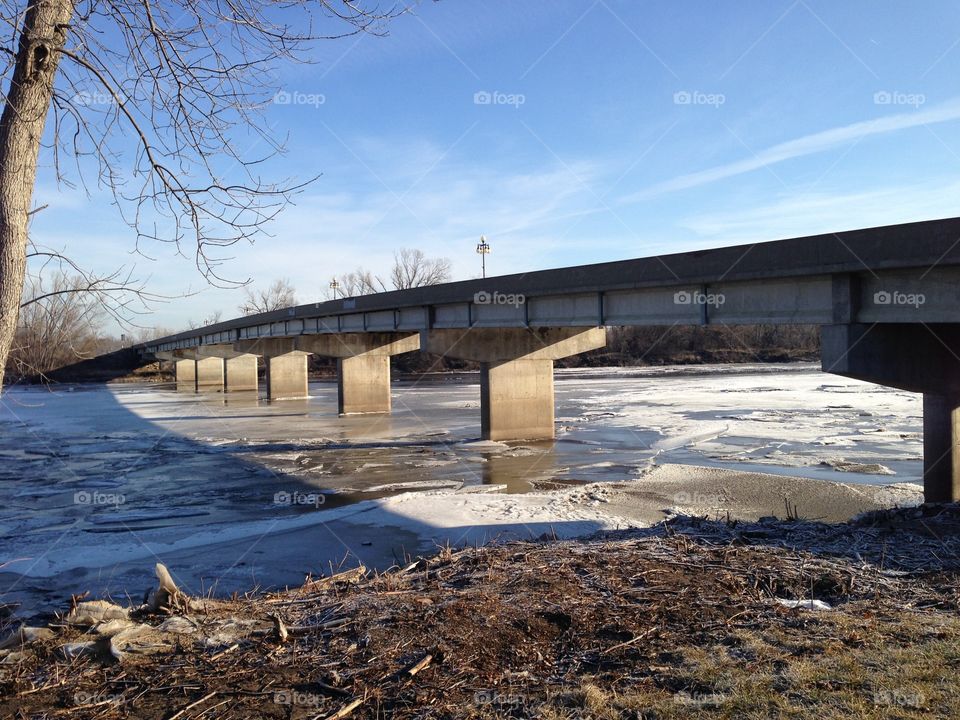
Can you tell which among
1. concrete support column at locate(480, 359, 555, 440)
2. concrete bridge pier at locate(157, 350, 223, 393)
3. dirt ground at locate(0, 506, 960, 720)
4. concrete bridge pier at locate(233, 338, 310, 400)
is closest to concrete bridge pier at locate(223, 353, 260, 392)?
concrete bridge pier at locate(157, 350, 223, 393)

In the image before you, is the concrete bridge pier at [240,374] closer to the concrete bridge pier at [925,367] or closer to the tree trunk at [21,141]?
the concrete bridge pier at [925,367]

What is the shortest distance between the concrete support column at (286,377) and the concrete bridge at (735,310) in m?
17.1

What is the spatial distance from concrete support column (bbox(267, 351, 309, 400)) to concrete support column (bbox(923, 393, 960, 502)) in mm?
46052

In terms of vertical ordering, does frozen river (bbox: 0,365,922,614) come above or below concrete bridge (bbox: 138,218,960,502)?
below

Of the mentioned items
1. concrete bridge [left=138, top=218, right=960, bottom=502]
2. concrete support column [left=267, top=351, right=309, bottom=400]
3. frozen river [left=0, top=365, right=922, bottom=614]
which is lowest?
frozen river [left=0, top=365, right=922, bottom=614]

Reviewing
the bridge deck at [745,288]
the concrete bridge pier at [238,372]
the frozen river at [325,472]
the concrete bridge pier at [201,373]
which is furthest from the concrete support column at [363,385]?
the concrete bridge pier at [201,373]

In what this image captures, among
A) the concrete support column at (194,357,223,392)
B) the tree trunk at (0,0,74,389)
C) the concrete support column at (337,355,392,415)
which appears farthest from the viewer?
the concrete support column at (194,357,223,392)

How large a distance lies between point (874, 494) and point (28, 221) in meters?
14.9

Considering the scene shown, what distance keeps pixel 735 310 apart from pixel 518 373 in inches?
451

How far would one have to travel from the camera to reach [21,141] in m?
5.30

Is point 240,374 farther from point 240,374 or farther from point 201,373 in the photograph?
point 201,373

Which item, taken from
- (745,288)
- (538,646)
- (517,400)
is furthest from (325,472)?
(538,646)

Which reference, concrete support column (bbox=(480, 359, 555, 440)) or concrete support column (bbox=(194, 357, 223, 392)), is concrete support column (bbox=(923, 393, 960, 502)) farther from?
concrete support column (bbox=(194, 357, 223, 392))

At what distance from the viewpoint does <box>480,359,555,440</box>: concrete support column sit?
26.8 metres
